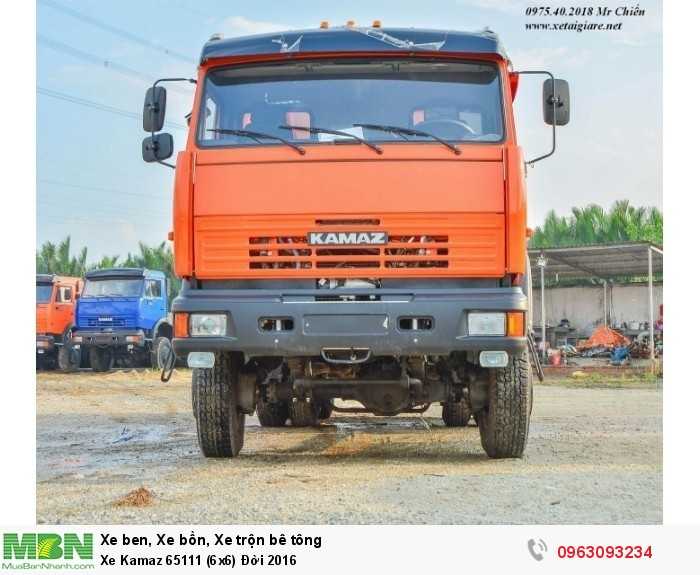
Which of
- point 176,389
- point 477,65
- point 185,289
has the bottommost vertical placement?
point 176,389

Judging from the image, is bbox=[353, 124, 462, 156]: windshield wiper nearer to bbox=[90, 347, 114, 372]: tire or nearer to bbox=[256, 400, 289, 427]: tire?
bbox=[256, 400, 289, 427]: tire

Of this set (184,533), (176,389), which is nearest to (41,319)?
(176,389)

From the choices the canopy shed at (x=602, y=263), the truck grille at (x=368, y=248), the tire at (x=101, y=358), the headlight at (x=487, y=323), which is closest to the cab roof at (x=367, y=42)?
the truck grille at (x=368, y=248)

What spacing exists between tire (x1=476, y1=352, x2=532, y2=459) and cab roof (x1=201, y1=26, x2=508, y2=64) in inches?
74.6

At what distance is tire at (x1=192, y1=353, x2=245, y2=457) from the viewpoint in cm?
626

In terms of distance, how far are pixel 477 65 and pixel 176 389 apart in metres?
10.6

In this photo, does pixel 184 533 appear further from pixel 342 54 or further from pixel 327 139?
pixel 342 54

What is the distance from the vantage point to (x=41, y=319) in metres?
20.6

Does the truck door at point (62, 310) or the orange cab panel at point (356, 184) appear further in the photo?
the truck door at point (62, 310)

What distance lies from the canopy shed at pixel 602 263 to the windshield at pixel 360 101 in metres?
10.5

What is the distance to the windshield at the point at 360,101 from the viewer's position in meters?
5.93

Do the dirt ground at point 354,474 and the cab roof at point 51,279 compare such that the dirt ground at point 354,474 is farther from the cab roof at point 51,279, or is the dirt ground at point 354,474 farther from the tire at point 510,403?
the cab roof at point 51,279

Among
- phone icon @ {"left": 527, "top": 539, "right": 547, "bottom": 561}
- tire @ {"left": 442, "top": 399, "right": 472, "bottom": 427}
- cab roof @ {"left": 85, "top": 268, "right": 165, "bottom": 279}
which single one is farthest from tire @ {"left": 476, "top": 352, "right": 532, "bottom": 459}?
cab roof @ {"left": 85, "top": 268, "right": 165, "bottom": 279}

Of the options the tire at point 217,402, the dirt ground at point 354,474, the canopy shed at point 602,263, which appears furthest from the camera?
the canopy shed at point 602,263
